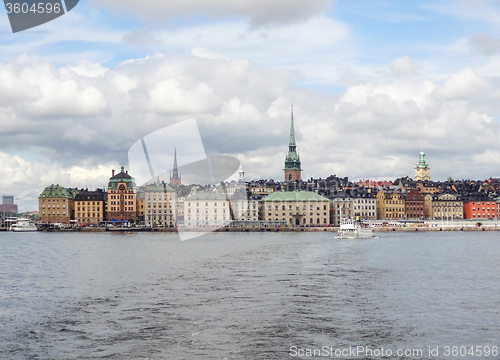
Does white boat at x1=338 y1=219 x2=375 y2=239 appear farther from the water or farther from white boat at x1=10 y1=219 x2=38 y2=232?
white boat at x1=10 y1=219 x2=38 y2=232

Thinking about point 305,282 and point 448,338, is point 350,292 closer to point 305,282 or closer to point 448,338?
point 305,282

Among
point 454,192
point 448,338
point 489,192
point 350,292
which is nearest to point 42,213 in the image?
point 454,192

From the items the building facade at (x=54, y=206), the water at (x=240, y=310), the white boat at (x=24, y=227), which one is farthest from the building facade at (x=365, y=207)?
the water at (x=240, y=310)

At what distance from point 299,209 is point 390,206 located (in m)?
22.1

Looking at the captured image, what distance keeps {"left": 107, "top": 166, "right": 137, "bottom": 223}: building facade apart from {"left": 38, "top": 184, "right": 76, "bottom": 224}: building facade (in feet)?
30.1

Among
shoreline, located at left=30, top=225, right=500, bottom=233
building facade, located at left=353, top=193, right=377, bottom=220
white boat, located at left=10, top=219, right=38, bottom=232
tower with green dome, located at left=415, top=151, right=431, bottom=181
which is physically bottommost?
shoreline, located at left=30, top=225, right=500, bottom=233

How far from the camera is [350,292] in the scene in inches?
934

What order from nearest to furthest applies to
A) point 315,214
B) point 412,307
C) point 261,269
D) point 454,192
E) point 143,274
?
point 412,307, point 143,274, point 261,269, point 315,214, point 454,192

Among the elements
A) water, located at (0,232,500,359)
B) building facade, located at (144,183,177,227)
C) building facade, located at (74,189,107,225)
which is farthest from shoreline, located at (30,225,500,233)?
water, located at (0,232,500,359)

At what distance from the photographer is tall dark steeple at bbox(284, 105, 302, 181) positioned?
167000 mm

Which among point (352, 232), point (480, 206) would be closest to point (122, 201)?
point (352, 232)

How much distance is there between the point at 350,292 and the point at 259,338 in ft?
27.8

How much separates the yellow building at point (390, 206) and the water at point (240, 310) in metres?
94.6

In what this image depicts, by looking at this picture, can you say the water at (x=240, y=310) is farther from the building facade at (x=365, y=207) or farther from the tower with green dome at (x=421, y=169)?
the tower with green dome at (x=421, y=169)
